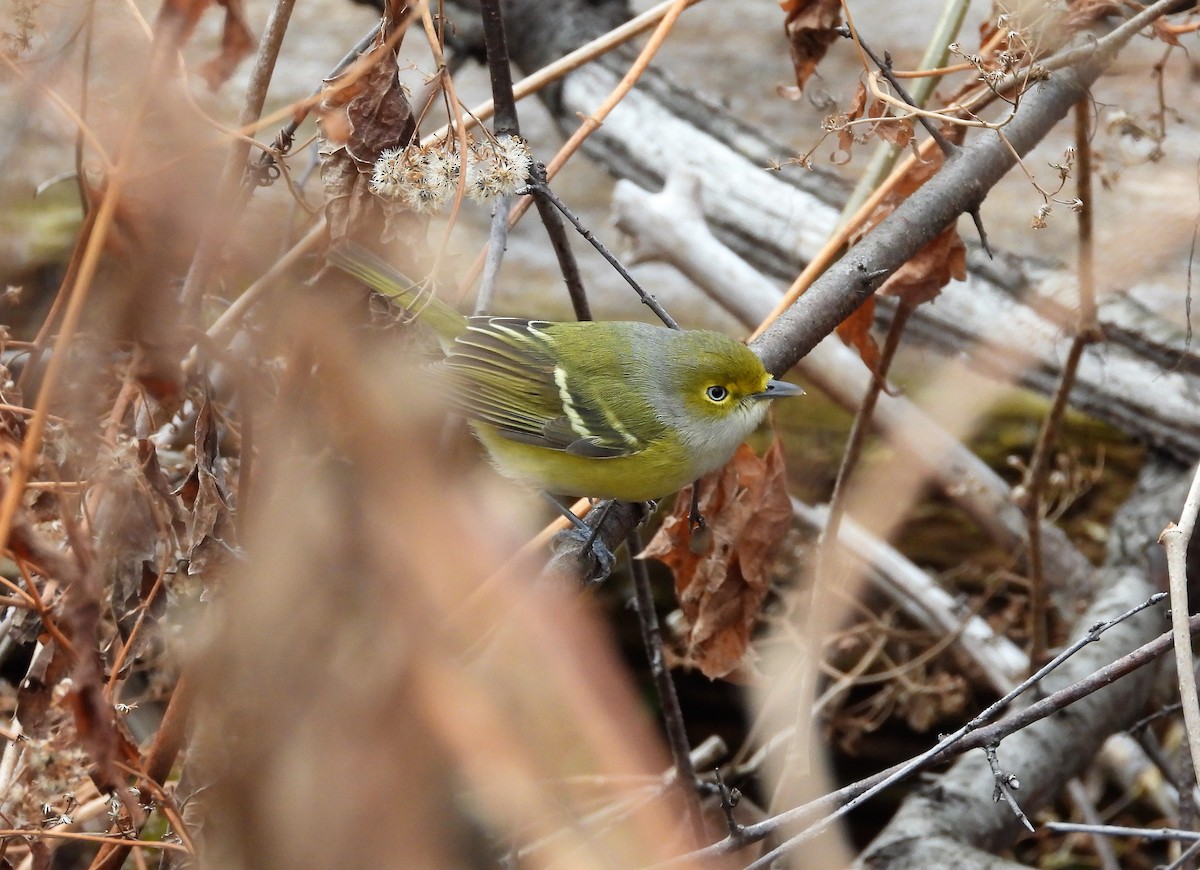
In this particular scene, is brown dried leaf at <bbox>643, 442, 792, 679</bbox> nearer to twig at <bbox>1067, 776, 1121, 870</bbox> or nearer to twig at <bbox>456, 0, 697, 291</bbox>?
twig at <bbox>456, 0, 697, 291</bbox>

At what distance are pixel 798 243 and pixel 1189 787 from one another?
215 centimetres

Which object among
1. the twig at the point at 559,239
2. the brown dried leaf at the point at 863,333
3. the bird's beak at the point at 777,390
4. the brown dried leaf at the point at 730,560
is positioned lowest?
the brown dried leaf at the point at 730,560

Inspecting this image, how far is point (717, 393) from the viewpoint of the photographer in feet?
9.68

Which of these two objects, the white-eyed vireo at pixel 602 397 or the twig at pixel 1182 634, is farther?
the white-eyed vireo at pixel 602 397

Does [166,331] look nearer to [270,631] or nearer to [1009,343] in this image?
[270,631]

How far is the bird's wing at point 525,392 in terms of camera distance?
301cm

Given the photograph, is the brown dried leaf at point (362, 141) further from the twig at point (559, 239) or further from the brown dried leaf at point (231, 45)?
the twig at point (559, 239)

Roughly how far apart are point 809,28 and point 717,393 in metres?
0.99

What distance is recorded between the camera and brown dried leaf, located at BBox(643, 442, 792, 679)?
2.71 metres

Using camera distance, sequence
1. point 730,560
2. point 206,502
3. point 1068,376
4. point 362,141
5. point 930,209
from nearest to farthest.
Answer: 1. point 206,502
2. point 362,141
3. point 930,209
4. point 730,560
5. point 1068,376

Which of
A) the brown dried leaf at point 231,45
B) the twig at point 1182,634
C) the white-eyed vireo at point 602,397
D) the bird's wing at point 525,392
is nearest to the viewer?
the twig at point 1182,634

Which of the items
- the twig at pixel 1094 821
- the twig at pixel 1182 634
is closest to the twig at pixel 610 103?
the twig at pixel 1182 634

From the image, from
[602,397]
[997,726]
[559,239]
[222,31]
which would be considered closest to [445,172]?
[222,31]

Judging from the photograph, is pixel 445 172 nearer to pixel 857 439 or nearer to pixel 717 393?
pixel 717 393
